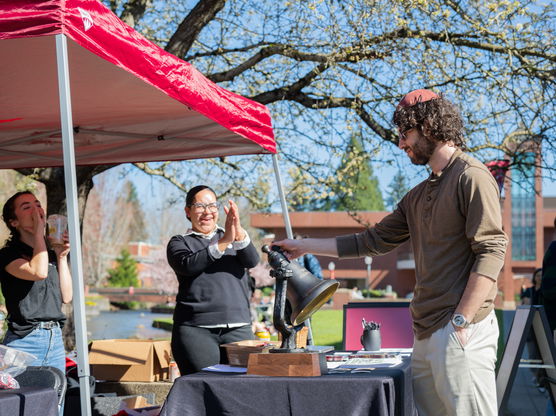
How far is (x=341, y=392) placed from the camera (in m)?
2.46

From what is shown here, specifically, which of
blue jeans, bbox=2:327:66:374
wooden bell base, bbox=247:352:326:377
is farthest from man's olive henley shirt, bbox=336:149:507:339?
blue jeans, bbox=2:327:66:374

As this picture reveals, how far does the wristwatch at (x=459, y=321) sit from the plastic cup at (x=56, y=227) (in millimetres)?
2195

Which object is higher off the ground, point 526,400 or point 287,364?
point 287,364

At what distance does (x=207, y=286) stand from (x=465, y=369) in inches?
71.6

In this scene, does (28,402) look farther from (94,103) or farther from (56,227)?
(94,103)

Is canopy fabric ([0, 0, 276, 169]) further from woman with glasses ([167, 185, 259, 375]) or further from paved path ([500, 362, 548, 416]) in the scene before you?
paved path ([500, 362, 548, 416])

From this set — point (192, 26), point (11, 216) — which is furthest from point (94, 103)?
point (192, 26)

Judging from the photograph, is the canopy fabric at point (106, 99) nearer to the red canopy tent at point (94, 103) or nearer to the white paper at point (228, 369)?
the red canopy tent at point (94, 103)

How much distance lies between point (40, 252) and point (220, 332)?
3.57 ft

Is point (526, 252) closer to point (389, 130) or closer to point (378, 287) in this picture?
point (378, 287)

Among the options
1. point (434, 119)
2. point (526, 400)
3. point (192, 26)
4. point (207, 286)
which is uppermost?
point (192, 26)

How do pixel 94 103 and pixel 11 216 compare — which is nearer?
pixel 11 216

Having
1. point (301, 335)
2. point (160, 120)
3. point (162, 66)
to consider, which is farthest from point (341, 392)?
point (160, 120)

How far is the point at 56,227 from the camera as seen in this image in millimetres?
3689
